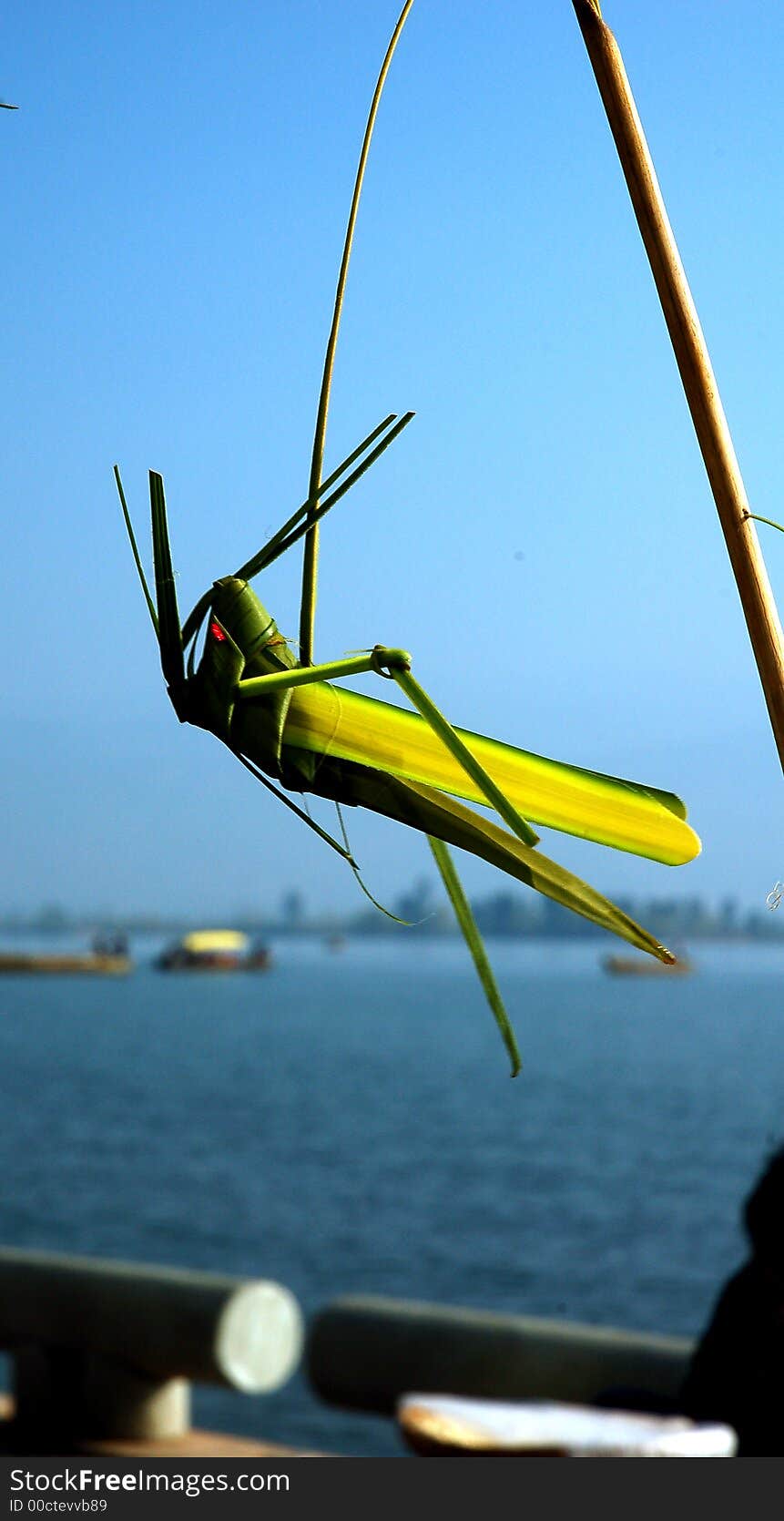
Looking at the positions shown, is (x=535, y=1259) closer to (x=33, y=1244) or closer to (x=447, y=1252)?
(x=447, y=1252)

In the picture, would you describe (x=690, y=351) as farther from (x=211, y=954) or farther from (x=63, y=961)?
(x=211, y=954)

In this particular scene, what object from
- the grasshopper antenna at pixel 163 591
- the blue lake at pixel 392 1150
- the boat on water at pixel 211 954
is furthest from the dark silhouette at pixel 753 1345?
the blue lake at pixel 392 1150

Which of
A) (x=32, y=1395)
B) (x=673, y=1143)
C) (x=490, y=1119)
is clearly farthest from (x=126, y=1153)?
(x=32, y=1395)

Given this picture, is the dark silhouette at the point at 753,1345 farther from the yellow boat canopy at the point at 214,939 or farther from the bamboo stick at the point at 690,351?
the bamboo stick at the point at 690,351

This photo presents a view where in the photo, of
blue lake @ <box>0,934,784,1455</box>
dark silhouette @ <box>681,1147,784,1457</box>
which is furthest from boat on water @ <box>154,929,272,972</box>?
blue lake @ <box>0,934,784,1455</box>

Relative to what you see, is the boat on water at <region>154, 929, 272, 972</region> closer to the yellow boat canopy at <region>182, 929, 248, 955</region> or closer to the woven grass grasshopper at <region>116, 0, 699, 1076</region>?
the yellow boat canopy at <region>182, 929, 248, 955</region>

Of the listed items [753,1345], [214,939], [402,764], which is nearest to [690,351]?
[402,764]
